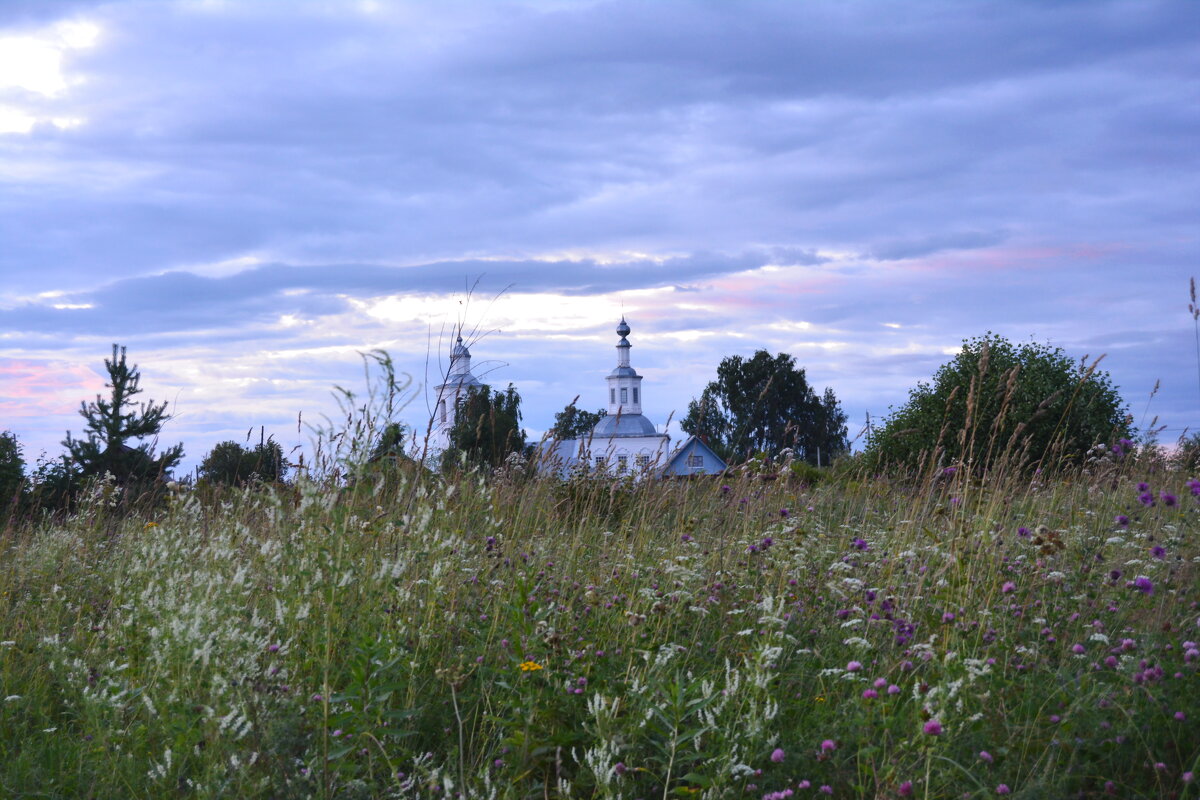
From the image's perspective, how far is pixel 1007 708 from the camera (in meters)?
3.11

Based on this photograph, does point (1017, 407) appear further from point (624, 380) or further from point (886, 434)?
point (624, 380)

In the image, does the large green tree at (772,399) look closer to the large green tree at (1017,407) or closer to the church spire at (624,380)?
the church spire at (624,380)

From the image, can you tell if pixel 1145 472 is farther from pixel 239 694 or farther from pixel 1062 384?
pixel 1062 384

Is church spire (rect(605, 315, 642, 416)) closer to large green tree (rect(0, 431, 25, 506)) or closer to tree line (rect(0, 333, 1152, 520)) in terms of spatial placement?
tree line (rect(0, 333, 1152, 520))

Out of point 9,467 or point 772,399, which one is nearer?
point 9,467

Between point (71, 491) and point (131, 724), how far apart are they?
55.7ft

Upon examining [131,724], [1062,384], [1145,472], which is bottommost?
[131,724]

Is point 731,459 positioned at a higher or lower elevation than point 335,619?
higher

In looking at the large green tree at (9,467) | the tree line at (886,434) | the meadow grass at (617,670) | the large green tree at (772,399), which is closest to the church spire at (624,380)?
the large green tree at (772,399)

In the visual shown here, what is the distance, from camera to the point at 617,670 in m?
3.48

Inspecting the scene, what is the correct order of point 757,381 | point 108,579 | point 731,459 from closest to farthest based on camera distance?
point 108,579
point 731,459
point 757,381

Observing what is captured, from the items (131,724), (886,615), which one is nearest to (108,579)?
(131,724)

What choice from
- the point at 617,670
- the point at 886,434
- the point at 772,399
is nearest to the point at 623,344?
the point at 772,399

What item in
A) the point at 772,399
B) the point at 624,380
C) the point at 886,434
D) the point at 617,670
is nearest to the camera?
the point at 617,670
